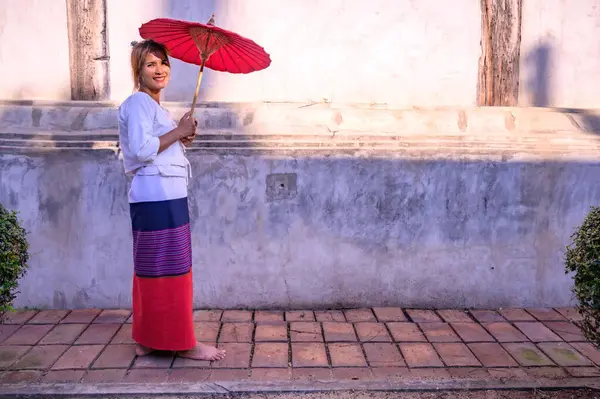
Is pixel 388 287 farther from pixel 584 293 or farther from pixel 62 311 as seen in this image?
pixel 62 311

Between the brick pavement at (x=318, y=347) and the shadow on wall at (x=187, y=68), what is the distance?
182 cm

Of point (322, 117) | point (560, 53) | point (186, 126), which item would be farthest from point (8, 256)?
point (560, 53)

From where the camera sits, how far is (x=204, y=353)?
3.54 metres

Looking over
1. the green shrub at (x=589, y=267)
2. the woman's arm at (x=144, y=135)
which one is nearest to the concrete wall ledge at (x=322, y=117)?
the woman's arm at (x=144, y=135)

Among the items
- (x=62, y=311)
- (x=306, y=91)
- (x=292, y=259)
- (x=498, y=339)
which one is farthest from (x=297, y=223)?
(x=62, y=311)

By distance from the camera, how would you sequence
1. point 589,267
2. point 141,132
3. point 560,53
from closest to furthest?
point 589,267, point 141,132, point 560,53

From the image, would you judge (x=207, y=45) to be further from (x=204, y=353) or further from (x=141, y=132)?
(x=204, y=353)

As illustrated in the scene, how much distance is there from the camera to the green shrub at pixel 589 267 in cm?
289

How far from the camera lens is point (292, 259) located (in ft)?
14.7

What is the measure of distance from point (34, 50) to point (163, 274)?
241cm

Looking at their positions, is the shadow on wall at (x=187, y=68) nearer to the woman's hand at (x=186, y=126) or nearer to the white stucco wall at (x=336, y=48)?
the white stucco wall at (x=336, y=48)

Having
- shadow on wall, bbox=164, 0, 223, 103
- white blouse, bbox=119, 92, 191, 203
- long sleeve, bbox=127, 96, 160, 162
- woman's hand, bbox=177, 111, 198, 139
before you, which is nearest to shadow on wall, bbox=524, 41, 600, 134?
shadow on wall, bbox=164, 0, 223, 103

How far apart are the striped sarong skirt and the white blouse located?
8 cm

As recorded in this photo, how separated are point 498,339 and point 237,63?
2681mm
